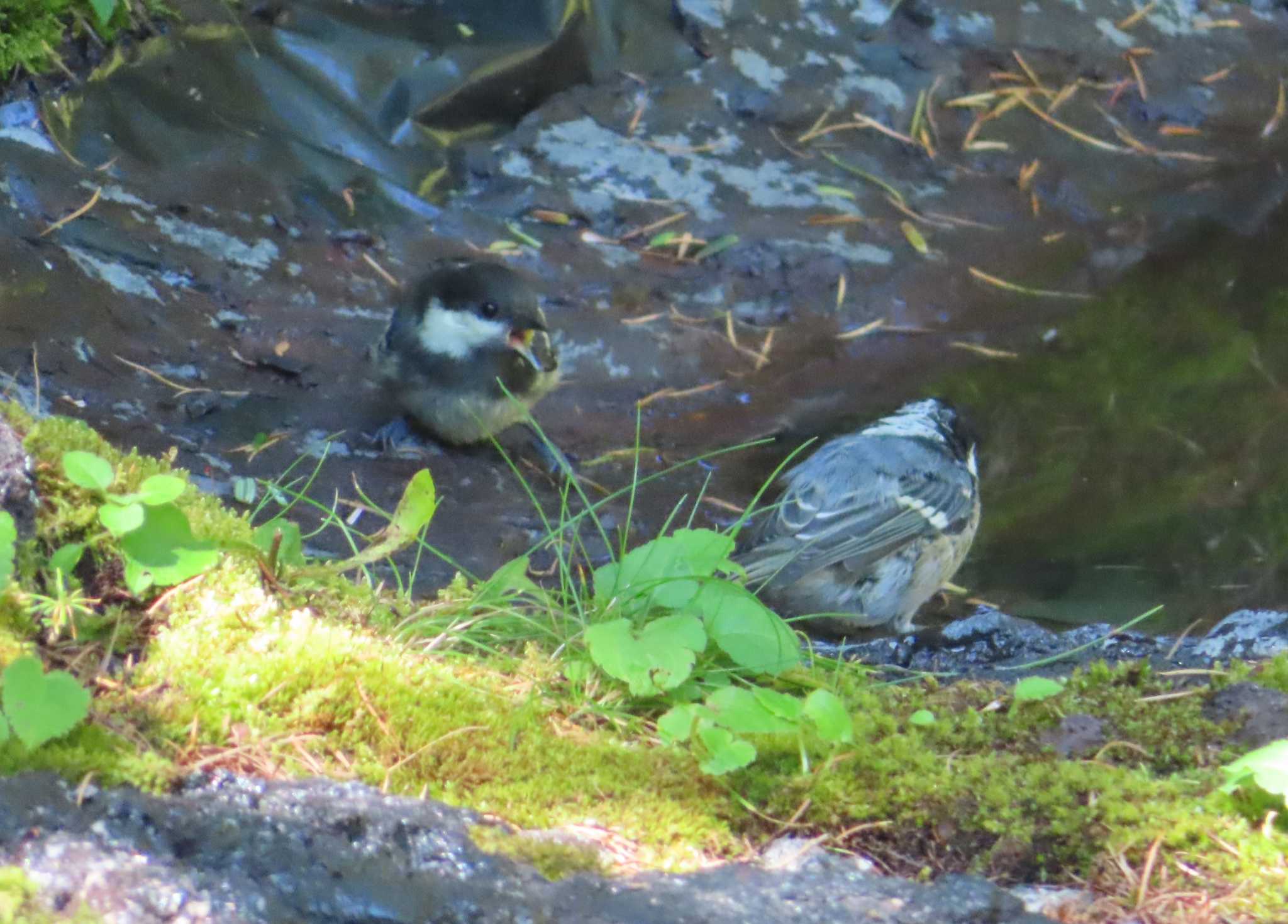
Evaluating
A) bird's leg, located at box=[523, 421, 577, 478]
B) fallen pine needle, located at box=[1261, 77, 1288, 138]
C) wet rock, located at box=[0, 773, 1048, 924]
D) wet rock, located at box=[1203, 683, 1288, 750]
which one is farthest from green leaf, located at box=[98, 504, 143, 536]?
fallen pine needle, located at box=[1261, 77, 1288, 138]

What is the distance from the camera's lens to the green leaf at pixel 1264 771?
2.09 meters

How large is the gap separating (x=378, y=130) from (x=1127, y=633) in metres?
3.77

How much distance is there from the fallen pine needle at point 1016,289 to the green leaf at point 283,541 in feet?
12.5

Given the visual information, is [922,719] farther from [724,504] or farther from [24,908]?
[724,504]

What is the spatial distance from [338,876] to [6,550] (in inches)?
29.1

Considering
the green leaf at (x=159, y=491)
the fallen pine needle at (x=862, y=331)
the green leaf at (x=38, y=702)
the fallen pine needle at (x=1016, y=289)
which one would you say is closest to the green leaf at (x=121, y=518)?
the green leaf at (x=159, y=491)

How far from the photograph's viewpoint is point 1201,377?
5.11m

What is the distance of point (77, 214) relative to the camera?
4.98 meters

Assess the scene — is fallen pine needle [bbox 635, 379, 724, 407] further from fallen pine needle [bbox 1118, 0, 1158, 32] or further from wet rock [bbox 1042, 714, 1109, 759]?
fallen pine needle [bbox 1118, 0, 1158, 32]

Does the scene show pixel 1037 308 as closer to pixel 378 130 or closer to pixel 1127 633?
pixel 1127 633

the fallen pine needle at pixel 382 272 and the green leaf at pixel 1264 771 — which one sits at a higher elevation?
the green leaf at pixel 1264 771

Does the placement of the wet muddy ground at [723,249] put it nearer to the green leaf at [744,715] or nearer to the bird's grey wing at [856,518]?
the bird's grey wing at [856,518]

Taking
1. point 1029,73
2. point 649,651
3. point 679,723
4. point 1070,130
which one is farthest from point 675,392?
point 679,723

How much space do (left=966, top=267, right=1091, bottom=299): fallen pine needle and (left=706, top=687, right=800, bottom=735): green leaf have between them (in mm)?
3748
